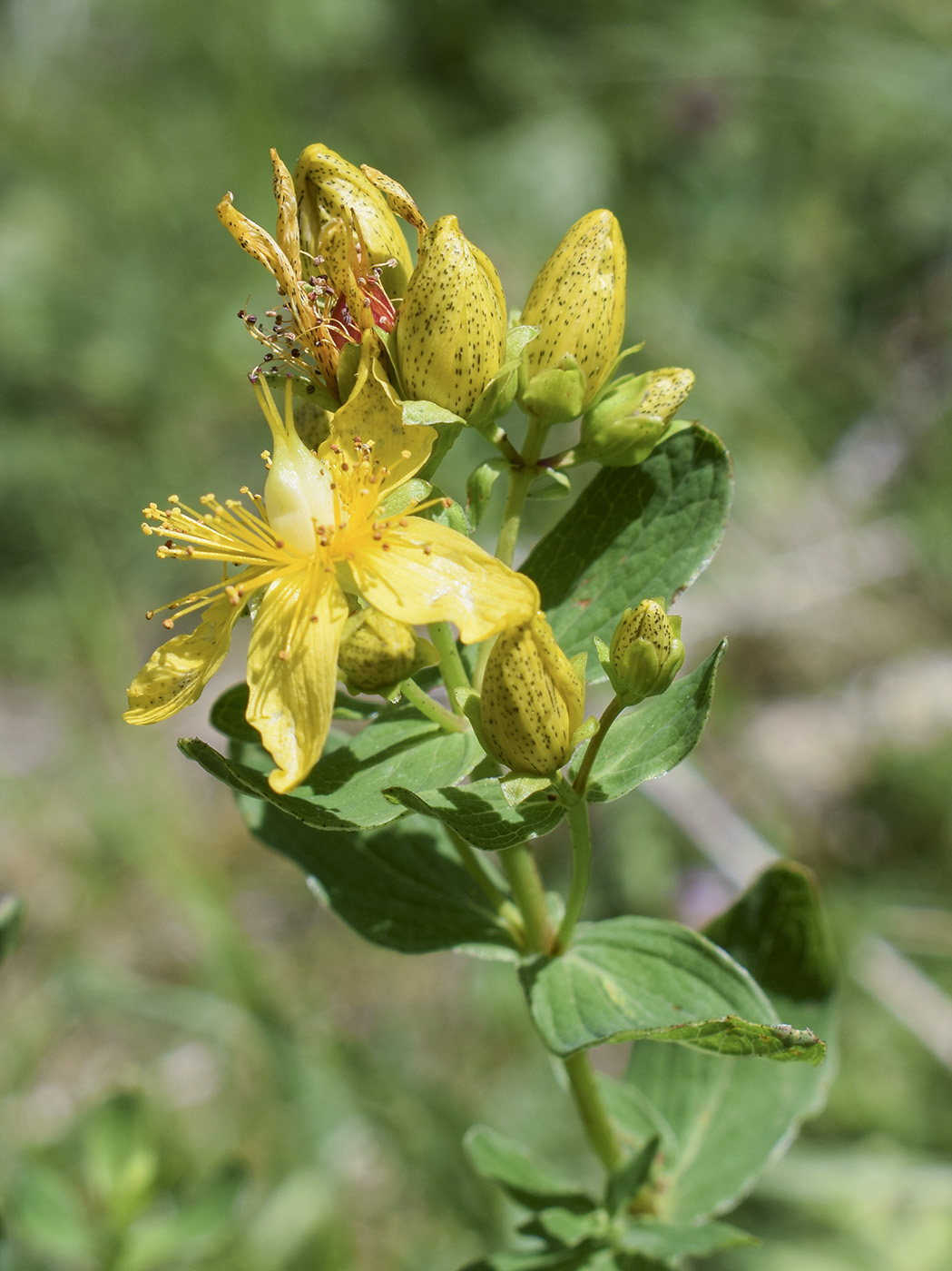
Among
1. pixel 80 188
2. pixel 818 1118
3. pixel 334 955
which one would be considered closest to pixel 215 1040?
pixel 334 955

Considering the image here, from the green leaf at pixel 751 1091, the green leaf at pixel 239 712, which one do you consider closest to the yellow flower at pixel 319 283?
the green leaf at pixel 239 712

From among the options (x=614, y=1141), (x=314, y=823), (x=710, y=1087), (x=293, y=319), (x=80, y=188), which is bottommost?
(x=710, y=1087)

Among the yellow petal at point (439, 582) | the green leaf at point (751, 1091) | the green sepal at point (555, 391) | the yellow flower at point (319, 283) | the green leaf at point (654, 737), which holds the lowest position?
the green leaf at point (751, 1091)

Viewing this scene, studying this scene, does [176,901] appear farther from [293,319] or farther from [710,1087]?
[293,319]

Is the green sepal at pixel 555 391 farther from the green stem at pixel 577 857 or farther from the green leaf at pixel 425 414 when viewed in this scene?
the green stem at pixel 577 857

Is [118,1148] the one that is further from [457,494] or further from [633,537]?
[457,494]

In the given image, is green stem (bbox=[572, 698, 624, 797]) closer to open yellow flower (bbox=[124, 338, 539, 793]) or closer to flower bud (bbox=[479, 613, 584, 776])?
flower bud (bbox=[479, 613, 584, 776])

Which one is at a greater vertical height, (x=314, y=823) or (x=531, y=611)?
(x=531, y=611)

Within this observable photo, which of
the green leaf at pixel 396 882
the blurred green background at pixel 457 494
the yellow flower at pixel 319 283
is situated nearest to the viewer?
the yellow flower at pixel 319 283
